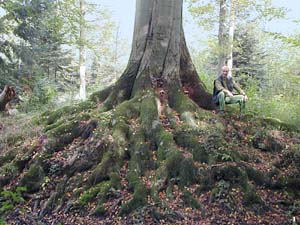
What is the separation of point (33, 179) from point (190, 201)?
2.71m

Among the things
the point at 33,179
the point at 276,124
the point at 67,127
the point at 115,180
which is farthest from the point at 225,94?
the point at 33,179

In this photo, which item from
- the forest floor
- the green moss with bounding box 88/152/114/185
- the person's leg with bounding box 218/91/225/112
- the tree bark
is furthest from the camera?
the tree bark

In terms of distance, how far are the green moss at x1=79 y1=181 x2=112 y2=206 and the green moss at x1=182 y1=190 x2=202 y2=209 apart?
1.18 meters

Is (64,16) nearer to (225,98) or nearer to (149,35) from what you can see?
(149,35)

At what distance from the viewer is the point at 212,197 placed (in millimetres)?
5145

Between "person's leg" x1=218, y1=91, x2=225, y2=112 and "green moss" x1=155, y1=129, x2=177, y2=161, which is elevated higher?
"person's leg" x1=218, y1=91, x2=225, y2=112

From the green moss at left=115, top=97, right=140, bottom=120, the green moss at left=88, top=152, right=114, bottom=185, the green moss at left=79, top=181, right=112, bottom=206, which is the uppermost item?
the green moss at left=115, top=97, right=140, bottom=120

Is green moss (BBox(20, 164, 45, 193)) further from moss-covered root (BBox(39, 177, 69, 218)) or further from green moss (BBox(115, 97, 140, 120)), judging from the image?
green moss (BBox(115, 97, 140, 120))

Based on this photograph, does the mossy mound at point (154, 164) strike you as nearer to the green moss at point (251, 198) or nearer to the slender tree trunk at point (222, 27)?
the green moss at point (251, 198)

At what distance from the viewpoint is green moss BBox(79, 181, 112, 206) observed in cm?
534

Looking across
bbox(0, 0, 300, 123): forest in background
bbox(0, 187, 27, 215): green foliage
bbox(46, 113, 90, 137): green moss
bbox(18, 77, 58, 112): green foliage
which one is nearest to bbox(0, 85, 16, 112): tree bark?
bbox(46, 113, 90, 137): green moss

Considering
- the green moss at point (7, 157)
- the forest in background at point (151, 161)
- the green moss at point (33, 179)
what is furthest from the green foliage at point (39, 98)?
the green moss at point (33, 179)

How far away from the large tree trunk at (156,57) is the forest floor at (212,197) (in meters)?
1.41

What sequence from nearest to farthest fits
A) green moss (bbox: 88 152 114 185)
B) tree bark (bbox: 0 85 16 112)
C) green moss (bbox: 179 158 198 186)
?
1. green moss (bbox: 179 158 198 186)
2. green moss (bbox: 88 152 114 185)
3. tree bark (bbox: 0 85 16 112)
